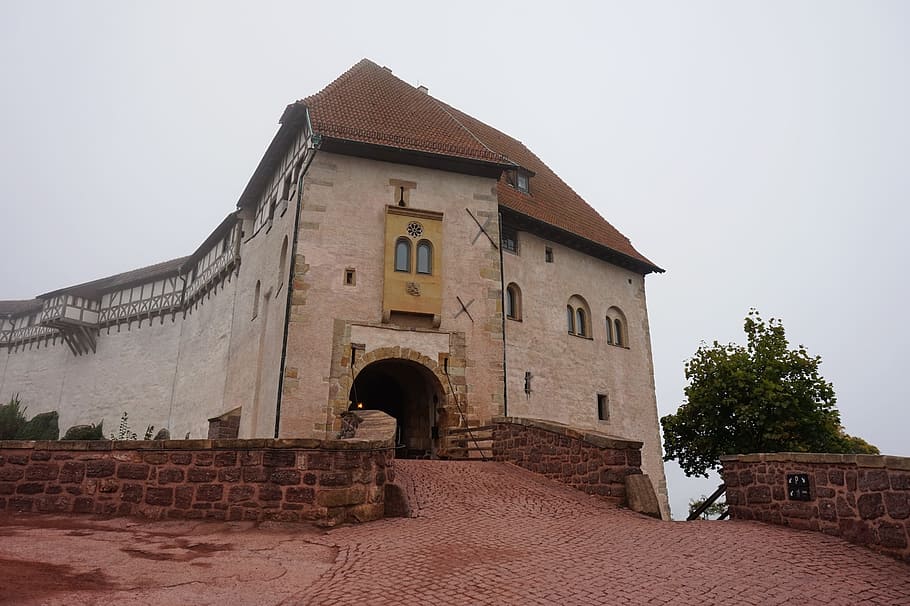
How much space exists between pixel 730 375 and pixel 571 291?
233 inches

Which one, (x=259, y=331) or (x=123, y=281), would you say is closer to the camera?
(x=259, y=331)

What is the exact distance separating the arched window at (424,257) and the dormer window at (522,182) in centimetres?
738

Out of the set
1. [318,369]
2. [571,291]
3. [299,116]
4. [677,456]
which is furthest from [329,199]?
[677,456]

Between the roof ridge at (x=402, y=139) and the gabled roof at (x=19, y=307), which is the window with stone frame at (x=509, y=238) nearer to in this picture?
the roof ridge at (x=402, y=139)

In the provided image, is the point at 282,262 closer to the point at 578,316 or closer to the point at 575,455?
the point at 575,455

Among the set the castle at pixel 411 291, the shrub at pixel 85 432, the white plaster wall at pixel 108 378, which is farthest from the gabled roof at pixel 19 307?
the castle at pixel 411 291

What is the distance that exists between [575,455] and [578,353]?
10797mm

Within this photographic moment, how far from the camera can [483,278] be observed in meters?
17.2

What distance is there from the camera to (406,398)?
18297 mm

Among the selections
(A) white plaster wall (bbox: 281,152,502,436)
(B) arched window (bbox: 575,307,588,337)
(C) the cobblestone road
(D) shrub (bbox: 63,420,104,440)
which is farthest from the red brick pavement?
(D) shrub (bbox: 63,420,104,440)

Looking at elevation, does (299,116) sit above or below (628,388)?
above

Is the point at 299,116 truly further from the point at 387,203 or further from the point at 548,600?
the point at 548,600

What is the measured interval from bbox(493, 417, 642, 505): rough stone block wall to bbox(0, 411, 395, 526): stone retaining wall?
14.4ft

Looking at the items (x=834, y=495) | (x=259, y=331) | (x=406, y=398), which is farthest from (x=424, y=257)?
(x=834, y=495)
